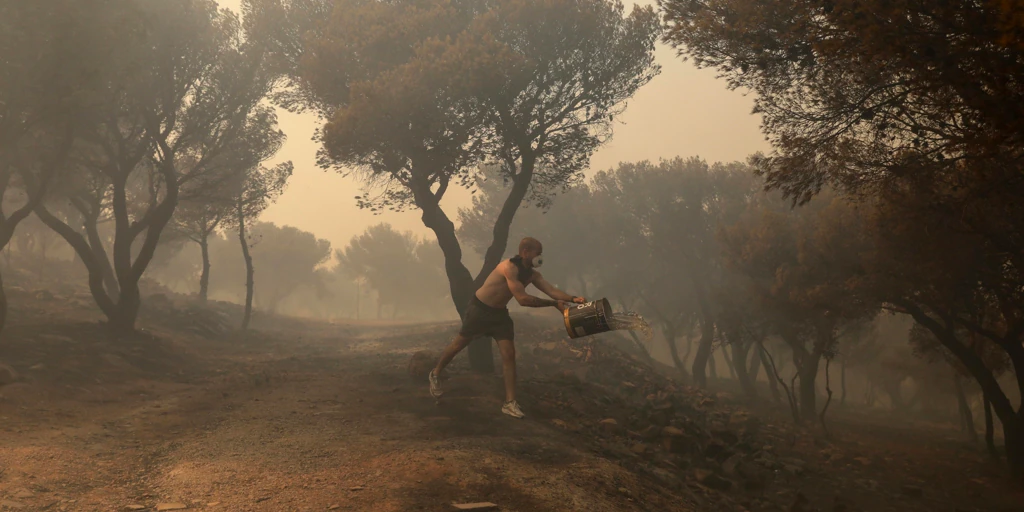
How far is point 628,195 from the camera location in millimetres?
34625

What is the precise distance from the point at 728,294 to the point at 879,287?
43.2 feet

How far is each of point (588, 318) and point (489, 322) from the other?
177 cm

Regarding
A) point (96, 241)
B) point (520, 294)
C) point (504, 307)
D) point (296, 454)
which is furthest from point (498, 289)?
point (96, 241)

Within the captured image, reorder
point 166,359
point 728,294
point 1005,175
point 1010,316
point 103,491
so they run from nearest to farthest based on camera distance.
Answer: point 103,491 < point 1005,175 < point 1010,316 < point 166,359 < point 728,294

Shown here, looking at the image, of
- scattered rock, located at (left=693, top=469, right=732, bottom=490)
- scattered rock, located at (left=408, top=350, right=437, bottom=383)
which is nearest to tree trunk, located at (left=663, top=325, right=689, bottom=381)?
scattered rock, located at (left=408, top=350, right=437, bottom=383)

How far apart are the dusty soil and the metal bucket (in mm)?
1482

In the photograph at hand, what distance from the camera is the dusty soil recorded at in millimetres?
5254

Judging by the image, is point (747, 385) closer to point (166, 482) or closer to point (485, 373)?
point (485, 373)

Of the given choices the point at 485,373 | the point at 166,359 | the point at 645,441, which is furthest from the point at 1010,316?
the point at 166,359

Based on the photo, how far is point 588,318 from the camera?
7.12 m

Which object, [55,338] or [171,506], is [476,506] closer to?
[171,506]

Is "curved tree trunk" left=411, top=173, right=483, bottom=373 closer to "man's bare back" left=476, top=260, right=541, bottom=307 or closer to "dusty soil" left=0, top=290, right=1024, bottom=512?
"dusty soil" left=0, top=290, right=1024, bottom=512

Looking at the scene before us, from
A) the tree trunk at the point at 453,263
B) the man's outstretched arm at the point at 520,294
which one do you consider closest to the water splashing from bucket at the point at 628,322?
the man's outstretched arm at the point at 520,294

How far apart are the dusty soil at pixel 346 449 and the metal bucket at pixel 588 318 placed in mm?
1482
